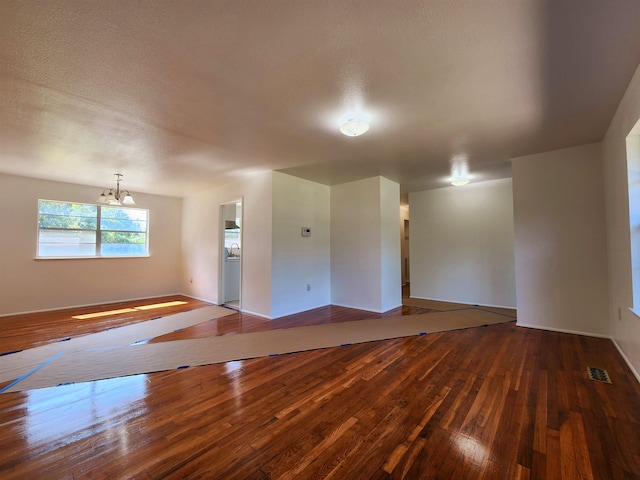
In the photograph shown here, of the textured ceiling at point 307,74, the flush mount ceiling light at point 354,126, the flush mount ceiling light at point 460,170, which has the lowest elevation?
the flush mount ceiling light at point 354,126

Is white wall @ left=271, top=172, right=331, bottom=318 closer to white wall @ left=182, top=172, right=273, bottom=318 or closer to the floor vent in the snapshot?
white wall @ left=182, top=172, right=273, bottom=318

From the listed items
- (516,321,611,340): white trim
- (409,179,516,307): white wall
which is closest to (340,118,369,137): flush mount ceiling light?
(516,321,611,340): white trim

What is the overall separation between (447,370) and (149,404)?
2.51m

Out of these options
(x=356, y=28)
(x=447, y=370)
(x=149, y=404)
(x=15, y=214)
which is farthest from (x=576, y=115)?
(x=15, y=214)

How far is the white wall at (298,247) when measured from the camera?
4.43 metres

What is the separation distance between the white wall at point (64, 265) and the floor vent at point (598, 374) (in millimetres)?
7543

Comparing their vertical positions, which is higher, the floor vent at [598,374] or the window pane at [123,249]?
the window pane at [123,249]

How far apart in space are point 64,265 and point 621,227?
8.39 metres

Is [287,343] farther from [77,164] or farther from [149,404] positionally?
[77,164]

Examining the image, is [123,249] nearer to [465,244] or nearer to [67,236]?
[67,236]

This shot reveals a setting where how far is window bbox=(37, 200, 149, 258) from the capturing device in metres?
5.00

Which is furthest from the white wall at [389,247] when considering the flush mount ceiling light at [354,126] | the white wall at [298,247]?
the flush mount ceiling light at [354,126]

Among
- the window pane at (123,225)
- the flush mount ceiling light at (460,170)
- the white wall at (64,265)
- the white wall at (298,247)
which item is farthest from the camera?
the window pane at (123,225)

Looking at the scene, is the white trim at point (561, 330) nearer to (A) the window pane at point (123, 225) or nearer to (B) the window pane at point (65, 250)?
(A) the window pane at point (123, 225)
